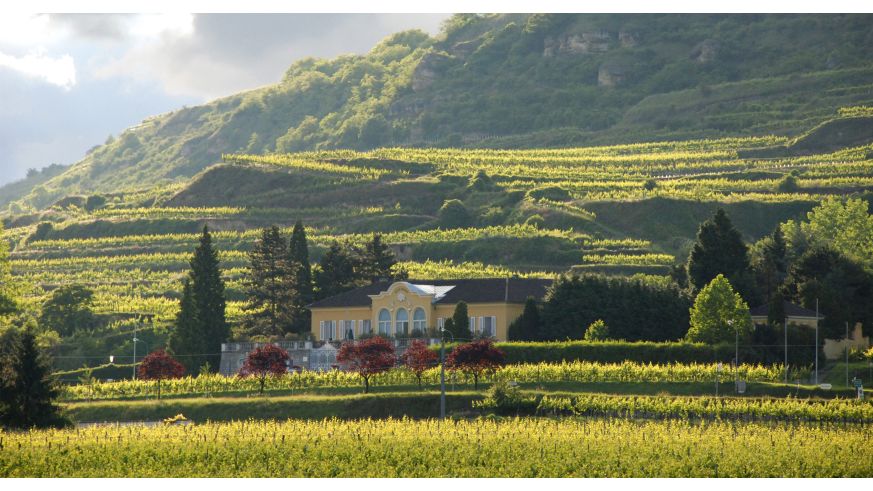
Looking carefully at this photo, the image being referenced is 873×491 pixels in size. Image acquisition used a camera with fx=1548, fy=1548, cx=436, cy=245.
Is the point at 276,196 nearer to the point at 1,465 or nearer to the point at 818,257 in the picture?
the point at 818,257

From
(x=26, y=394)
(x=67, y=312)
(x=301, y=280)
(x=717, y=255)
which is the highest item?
(x=717, y=255)

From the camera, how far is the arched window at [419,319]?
9431 cm

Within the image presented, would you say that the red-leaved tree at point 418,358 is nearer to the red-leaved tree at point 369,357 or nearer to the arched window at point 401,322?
the red-leaved tree at point 369,357

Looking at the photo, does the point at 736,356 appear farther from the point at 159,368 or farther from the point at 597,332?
the point at 159,368

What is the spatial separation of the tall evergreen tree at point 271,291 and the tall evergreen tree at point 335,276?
207 cm

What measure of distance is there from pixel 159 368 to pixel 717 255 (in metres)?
33.5

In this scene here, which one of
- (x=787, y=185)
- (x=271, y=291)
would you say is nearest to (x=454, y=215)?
(x=787, y=185)

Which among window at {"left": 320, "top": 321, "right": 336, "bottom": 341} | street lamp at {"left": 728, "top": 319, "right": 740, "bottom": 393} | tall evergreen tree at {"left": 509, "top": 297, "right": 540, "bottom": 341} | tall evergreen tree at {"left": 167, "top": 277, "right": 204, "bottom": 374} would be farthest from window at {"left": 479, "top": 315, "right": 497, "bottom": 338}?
tall evergreen tree at {"left": 167, "top": 277, "right": 204, "bottom": 374}

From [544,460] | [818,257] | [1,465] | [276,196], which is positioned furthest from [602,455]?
[276,196]

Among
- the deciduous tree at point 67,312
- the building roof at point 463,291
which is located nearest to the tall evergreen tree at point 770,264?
the building roof at point 463,291

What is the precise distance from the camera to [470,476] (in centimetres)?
5425

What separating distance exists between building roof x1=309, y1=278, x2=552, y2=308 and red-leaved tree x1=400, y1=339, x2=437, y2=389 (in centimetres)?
957

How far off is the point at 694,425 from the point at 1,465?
29.7 meters

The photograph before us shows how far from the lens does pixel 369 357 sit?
81875mm
